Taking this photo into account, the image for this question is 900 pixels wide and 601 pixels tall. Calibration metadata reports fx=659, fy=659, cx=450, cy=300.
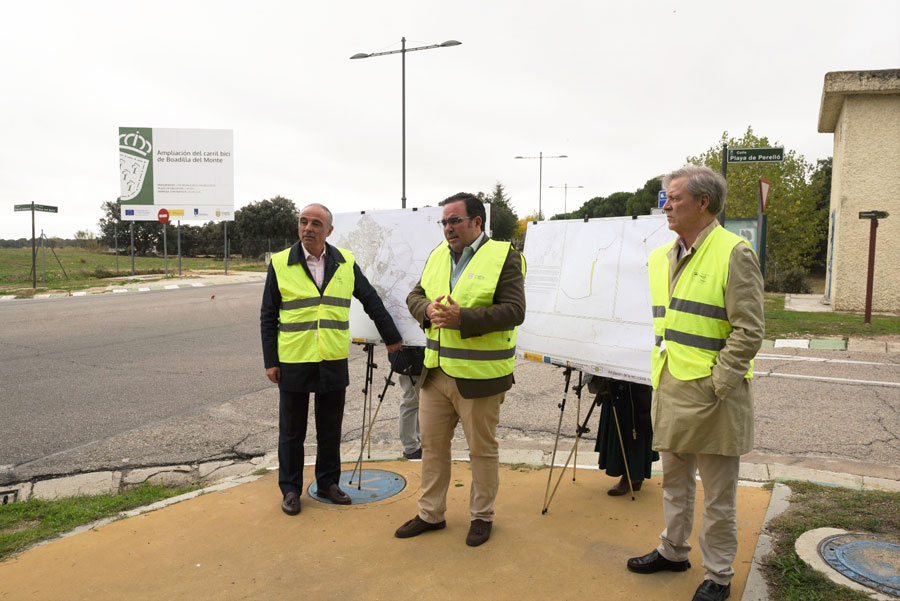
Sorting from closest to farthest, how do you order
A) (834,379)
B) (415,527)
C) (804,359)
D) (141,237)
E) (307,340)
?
(415,527), (307,340), (834,379), (804,359), (141,237)

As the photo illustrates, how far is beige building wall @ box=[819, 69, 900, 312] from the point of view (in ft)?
50.9

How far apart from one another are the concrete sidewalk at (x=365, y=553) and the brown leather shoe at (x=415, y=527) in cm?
4

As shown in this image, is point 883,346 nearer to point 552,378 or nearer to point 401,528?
point 552,378

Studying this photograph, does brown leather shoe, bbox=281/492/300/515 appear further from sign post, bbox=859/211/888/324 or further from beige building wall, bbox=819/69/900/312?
beige building wall, bbox=819/69/900/312

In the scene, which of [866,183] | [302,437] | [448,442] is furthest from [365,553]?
[866,183]

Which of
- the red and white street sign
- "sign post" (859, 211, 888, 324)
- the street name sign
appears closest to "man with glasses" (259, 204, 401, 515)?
the street name sign

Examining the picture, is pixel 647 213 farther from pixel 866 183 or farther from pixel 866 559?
pixel 866 559

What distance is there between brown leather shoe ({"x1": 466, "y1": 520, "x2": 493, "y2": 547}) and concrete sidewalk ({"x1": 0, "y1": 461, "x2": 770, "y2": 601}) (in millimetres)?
43

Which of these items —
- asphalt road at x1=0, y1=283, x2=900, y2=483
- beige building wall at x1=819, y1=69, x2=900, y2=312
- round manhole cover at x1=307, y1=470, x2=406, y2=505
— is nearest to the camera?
round manhole cover at x1=307, y1=470, x2=406, y2=505

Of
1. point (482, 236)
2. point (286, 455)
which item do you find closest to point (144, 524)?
point (286, 455)

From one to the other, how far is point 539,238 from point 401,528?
7.16 ft

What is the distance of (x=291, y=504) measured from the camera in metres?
4.29

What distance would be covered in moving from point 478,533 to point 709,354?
1669 millimetres

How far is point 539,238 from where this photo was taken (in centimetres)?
472
